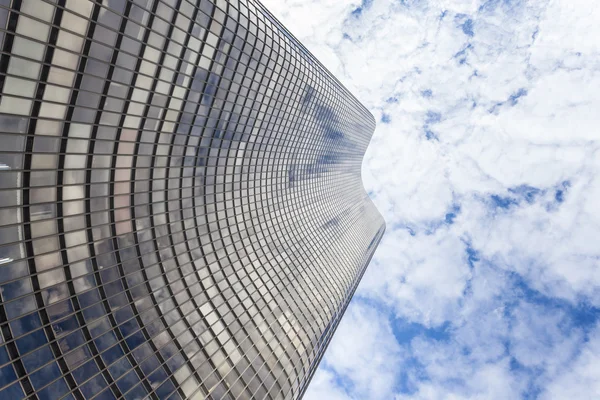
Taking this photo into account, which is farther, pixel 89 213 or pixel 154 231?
pixel 154 231

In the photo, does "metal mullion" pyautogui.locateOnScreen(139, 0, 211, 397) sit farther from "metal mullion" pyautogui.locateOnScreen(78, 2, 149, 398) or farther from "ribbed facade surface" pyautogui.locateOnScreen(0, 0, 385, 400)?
"metal mullion" pyautogui.locateOnScreen(78, 2, 149, 398)

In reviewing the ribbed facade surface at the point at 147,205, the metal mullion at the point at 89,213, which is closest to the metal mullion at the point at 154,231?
the ribbed facade surface at the point at 147,205

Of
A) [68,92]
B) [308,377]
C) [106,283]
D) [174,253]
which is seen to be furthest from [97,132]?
[308,377]

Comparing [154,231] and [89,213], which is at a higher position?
[89,213]

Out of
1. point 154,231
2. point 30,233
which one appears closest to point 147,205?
point 154,231

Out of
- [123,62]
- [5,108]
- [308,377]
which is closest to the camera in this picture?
[5,108]

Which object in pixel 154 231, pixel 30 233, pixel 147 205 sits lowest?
pixel 154 231

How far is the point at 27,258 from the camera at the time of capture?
888 inches

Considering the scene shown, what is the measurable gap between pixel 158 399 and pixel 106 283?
10.9m

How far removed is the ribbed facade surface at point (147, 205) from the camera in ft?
69.8


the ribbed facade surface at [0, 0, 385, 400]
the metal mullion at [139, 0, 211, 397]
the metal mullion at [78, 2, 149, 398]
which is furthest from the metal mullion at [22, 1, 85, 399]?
the metal mullion at [139, 0, 211, 397]

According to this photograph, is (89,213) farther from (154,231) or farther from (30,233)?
(154,231)

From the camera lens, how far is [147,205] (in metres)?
36.2

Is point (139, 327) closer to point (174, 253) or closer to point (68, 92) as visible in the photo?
point (174, 253)
